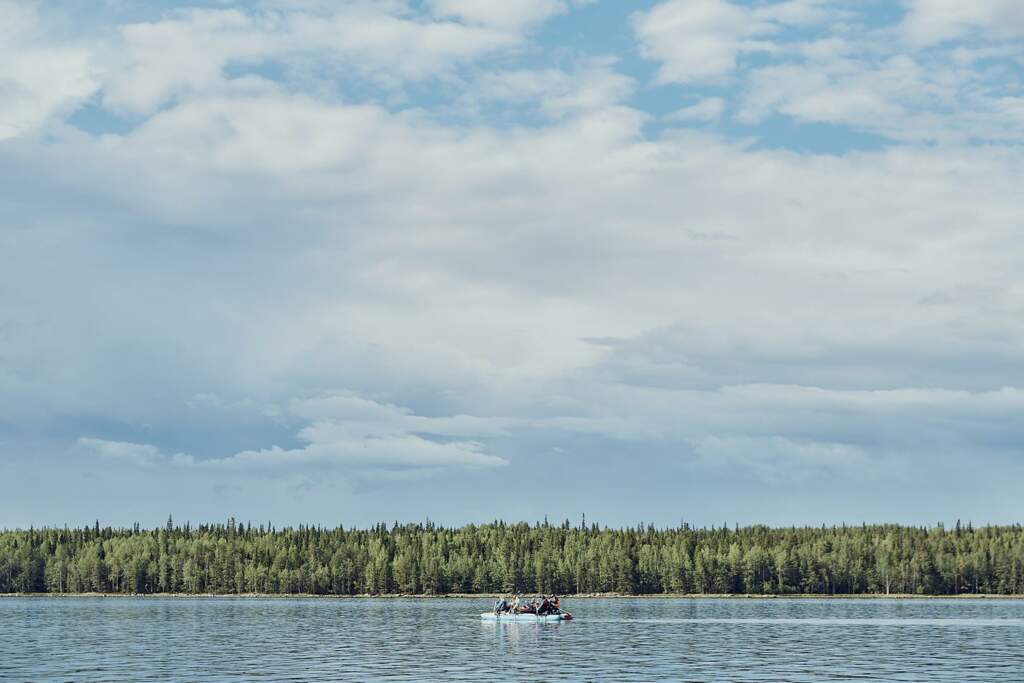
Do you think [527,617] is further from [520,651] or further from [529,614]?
[520,651]

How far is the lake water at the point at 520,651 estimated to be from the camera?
357 ft

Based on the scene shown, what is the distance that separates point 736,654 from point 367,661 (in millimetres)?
34538

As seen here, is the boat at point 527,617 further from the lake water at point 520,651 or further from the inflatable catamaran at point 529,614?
the lake water at point 520,651

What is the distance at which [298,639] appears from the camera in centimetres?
15375

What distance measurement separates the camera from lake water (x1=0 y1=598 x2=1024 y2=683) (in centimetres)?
10875

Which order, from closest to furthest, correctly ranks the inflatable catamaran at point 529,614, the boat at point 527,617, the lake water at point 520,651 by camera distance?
1. the lake water at point 520,651
2. the boat at point 527,617
3. the inflatable catamaran at point 529,614

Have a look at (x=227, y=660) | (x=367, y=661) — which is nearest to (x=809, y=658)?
(x=367, y=661)

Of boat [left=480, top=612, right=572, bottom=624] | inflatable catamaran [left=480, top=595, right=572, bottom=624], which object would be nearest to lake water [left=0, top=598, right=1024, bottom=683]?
boat [left=480, top=612, right=572, bottom=624]

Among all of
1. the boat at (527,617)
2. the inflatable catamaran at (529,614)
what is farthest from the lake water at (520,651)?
the inflatable catamaran at (529,614)

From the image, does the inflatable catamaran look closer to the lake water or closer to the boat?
the boat

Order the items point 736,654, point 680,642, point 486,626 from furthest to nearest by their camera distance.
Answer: point 486,626 < point 680,642 < point 736,654

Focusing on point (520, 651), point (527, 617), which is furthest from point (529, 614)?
point (520, 651)

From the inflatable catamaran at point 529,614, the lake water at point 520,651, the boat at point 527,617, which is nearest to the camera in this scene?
the lake water at point 520,651

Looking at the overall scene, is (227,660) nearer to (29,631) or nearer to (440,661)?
(440,661)
